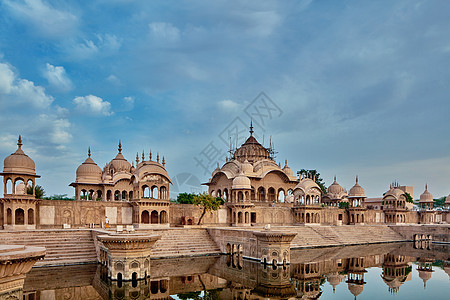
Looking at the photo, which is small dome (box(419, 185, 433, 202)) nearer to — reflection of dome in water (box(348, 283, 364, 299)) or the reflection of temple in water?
the reflection of temple in water

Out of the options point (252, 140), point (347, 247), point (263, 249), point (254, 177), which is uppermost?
point (252, 140)

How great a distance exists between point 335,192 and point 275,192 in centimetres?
900

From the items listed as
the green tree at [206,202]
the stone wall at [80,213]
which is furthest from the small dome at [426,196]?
the stone wall at [80,213]

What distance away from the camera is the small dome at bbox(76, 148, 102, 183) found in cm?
2745

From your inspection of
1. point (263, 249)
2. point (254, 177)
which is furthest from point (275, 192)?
point (263, 249)

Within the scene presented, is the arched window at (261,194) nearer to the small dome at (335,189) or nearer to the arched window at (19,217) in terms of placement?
the small dome at (335,189)

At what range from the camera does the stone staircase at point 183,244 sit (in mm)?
19109

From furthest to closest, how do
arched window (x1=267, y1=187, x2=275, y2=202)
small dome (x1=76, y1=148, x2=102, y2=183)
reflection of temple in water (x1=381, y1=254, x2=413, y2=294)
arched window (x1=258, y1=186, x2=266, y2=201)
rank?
1. arched window (x1=267, y1=187, x2=275, y2=202)
2. arched window (x1=258, y1=186, x2=266, y2=201)
3. small dome (x1=76, y1=148, x2=102, y2=183)
4. reflection of temple in water (x1=381, y1=254, x2=413, y2=294)

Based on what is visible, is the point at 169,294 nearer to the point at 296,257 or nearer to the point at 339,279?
the point at 339,279

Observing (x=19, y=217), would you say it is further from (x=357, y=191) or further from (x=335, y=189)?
(x=335, y=189)

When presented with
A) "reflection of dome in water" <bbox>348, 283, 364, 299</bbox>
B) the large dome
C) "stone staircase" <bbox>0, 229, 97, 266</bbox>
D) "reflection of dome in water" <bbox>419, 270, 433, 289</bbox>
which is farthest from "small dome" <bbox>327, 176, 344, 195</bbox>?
"stone staircase" <bbox>0, 229, 97, 266</bbox>

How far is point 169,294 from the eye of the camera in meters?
12.2

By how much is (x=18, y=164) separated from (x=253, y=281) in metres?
15.4

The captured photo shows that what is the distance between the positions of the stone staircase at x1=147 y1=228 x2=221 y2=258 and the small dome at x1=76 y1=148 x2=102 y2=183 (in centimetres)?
982
